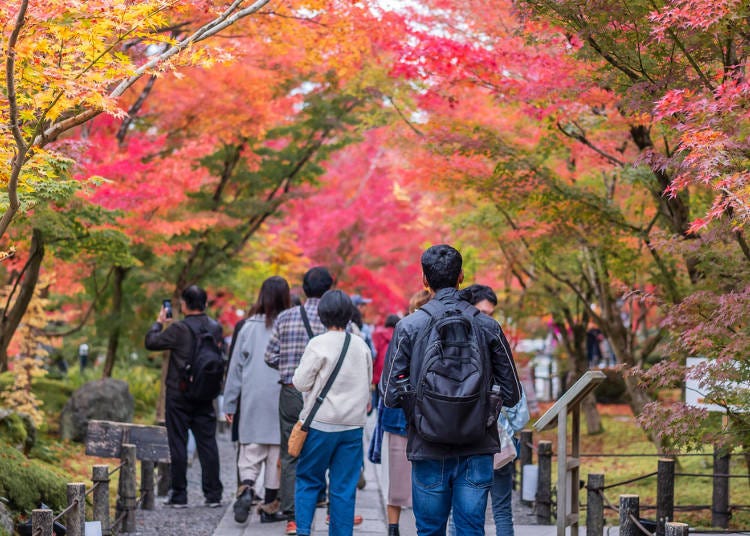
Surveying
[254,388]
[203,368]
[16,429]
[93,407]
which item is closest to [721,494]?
[254,388]

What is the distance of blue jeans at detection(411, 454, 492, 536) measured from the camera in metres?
4.39

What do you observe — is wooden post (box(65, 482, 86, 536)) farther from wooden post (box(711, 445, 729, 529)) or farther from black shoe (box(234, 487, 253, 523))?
wooden post (box(711, 445, 729, 529))

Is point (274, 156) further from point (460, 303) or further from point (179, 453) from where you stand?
point (460, 303)

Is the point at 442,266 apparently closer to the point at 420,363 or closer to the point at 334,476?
the point at 420,363

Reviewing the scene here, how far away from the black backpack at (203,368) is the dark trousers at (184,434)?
15 cm

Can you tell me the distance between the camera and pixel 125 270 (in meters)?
14.3

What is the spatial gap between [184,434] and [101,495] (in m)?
1.99

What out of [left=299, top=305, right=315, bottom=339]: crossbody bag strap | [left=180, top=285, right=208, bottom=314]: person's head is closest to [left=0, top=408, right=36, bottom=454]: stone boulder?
[left=180, top=285, right=208, bottom=314]: person's head

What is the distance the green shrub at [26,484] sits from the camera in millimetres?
6836

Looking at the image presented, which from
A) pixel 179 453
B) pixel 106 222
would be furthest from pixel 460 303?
pixel 106 222

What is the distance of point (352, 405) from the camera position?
19.5 feet

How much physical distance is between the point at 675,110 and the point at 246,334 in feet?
12.7

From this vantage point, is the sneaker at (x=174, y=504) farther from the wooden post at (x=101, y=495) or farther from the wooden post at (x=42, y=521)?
the wooden post at (x=42, y=521)

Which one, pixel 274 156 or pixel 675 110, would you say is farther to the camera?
pixel 274 156
